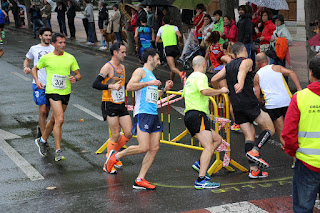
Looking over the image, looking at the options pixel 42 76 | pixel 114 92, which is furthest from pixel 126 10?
pixel 114 92

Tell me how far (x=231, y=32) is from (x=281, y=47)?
2748 millimetres

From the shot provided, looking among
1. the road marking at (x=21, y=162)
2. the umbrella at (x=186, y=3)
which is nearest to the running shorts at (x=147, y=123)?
the road marking at (x=21, y=162)

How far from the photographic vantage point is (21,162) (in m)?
8.78

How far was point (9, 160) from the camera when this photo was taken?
888 cm

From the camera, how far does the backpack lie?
535 inches

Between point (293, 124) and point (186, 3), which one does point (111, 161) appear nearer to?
point (293, 124)

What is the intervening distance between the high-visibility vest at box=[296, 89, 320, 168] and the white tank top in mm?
3234

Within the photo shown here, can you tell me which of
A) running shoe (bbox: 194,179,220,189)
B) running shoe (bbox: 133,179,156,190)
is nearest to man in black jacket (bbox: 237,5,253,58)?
running shoe (bbox: 194,179,220,189)

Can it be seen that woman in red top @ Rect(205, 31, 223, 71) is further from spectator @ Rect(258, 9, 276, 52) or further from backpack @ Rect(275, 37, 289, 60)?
spectator @ Rect(258, 9, 276, 52)

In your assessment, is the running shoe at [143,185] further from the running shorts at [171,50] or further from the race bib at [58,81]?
the running shorts at [171,50]

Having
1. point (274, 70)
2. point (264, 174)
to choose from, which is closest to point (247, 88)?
point (274, 70)

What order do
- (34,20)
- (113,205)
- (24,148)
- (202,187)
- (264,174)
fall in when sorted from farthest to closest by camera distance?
(34,20) < (24,148) < (264,174) < (202,187) < (113,205)

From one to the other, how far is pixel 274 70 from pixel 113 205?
335cm

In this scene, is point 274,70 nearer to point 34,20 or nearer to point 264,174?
point 264,174
